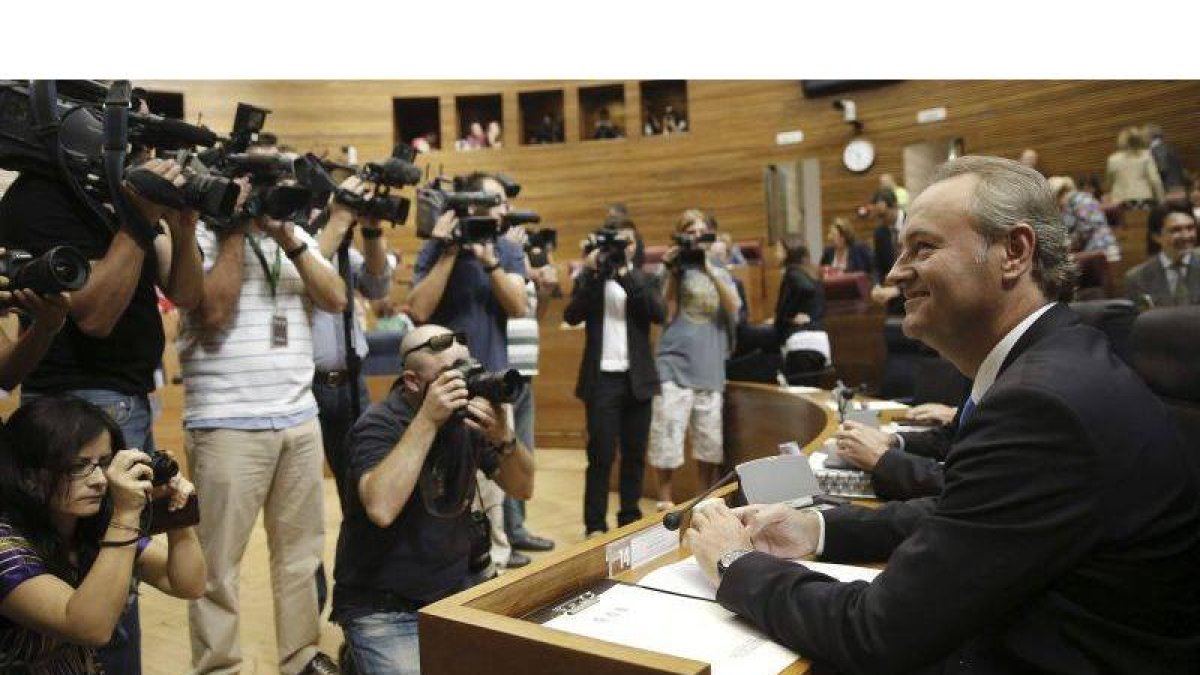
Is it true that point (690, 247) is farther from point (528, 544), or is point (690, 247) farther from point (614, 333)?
point (528, 544)

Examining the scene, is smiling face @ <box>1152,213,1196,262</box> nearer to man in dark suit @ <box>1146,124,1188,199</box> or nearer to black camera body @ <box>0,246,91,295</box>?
man in dark suit @ <box>1146,124,1188,199</box>

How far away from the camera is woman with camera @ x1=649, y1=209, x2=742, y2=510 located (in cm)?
369

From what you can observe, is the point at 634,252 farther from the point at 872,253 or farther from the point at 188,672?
the point at 872,253

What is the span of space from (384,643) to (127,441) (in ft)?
2.04

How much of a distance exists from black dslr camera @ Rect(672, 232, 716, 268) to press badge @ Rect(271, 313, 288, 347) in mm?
1840

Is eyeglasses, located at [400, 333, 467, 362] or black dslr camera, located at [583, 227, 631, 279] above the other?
black dslr camera, located at [583, 227, 631, 279]

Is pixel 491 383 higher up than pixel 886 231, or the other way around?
pixel 886 231

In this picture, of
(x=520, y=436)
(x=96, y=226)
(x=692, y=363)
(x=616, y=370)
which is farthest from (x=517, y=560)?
(x=96, y=226)

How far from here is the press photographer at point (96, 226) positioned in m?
1.54

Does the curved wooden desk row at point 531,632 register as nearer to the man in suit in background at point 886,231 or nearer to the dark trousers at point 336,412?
the dark trousers at point 336,412

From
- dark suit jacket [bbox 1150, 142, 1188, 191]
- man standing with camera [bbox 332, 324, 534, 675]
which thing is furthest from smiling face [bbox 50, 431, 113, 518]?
dark suit jacket [bbox 1150, 142, 1188, 191]

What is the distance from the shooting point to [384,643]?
160 centimetres
